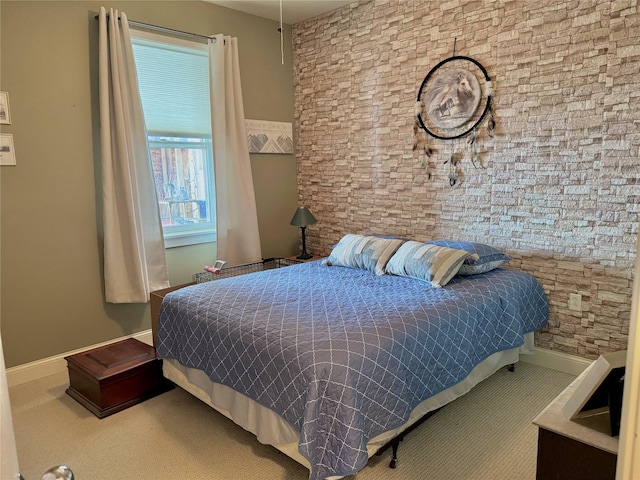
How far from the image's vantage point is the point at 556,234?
2.77 m

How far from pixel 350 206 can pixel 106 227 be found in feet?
6.20

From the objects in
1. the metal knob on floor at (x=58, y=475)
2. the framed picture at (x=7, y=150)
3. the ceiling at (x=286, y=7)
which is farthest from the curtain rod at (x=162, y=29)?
the metal knob on floor at (x=58, y=475)

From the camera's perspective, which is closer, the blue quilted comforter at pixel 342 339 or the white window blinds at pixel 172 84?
the blue quilted comforter at pixel 342 339

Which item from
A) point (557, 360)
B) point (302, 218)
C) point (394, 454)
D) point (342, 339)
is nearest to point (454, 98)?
point (302, 218)

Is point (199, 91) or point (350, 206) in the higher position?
point (199, 91)

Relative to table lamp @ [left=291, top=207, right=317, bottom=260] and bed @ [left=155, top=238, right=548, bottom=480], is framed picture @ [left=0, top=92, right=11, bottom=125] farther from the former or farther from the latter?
table lamp @ [left=291, top=207, right=317, bottom=260]

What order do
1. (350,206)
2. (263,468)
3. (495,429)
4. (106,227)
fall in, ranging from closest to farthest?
(263,468) → (495,429) → (106,227) → (350,206)

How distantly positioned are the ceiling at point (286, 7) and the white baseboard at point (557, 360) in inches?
115

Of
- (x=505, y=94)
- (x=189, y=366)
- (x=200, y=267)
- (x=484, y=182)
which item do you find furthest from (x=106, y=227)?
(x=505, y=94)

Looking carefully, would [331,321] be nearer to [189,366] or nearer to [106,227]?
[189,366]

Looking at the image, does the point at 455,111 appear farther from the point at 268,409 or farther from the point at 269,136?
the point at 268,409

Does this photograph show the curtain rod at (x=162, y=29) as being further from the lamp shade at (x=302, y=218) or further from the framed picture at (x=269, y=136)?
the lamp shade at (x=302, y=218)

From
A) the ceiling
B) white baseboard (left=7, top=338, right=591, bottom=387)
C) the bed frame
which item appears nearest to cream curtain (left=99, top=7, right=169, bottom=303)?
the bed frame

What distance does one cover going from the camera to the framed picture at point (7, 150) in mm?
2633
